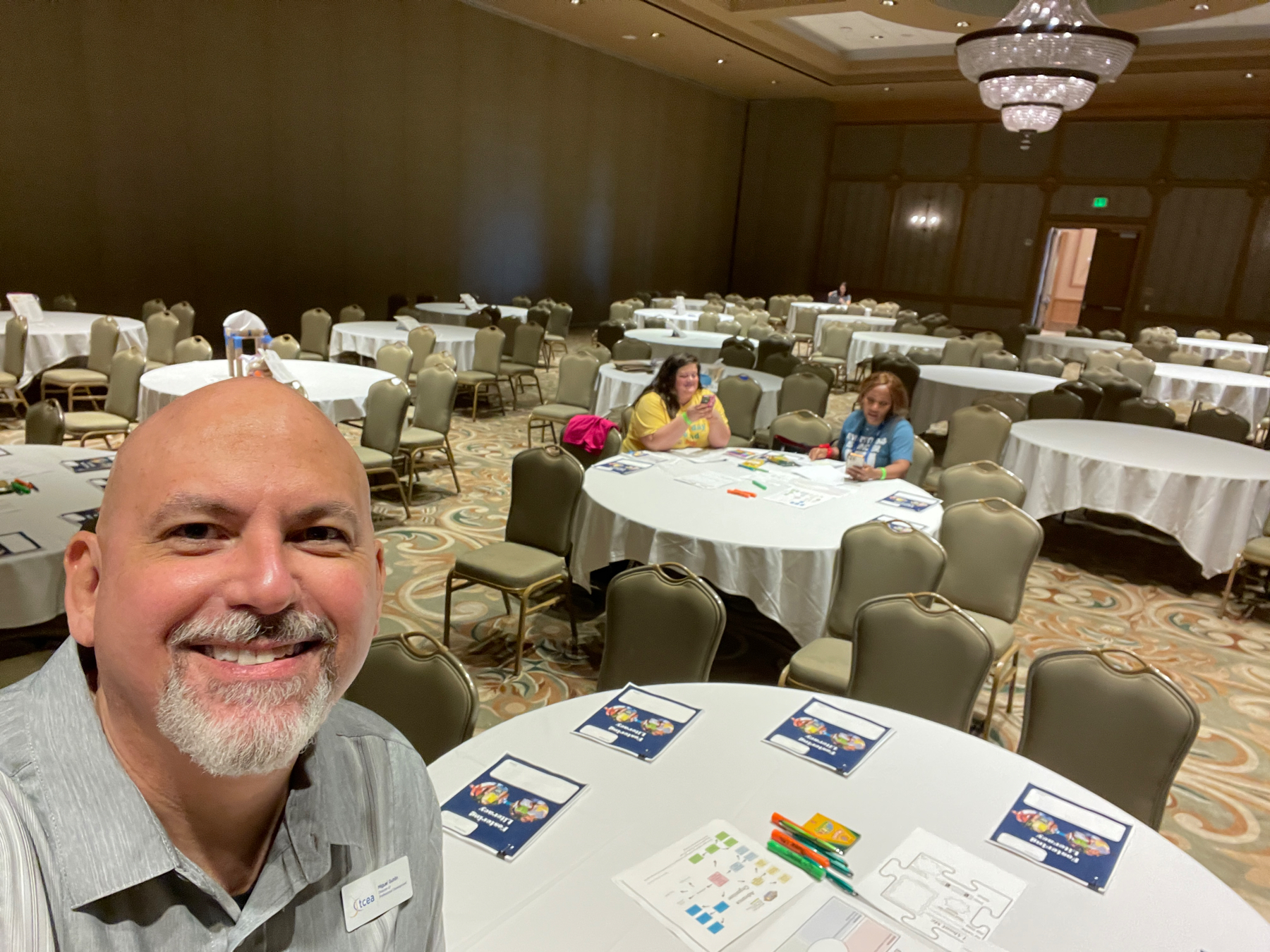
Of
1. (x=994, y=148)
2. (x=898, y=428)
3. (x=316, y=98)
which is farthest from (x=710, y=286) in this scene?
(x=898, y=428)

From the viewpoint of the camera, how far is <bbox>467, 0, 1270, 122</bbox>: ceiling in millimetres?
11078

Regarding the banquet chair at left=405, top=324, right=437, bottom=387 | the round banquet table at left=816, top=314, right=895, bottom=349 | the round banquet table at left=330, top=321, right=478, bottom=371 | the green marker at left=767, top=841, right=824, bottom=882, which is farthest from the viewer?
the round banquet table at left=816, top=314, right=895, bottom=349

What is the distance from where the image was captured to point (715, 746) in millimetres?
2094

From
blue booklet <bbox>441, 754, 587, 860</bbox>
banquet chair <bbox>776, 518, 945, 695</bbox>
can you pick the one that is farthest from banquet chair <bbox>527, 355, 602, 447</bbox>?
blue booklet <bbox>441, 754, 587, 860</bbox>

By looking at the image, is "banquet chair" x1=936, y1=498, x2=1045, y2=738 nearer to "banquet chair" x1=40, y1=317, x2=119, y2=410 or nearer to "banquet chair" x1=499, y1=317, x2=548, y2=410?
"banquet chair" x1=499, y1=317, x2=548, y2=410

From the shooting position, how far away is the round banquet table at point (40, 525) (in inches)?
112

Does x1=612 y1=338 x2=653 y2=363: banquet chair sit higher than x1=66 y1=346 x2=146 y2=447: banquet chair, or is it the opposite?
x1=612 y1=338 x2=653 y2=363: banquet chair

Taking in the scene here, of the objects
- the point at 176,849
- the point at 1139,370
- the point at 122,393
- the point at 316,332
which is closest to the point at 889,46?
the point at 1139,370

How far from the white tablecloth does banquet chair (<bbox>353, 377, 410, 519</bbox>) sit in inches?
317

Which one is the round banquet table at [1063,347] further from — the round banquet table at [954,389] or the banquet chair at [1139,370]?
the round banquet table at [954,389]

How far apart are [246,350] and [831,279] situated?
1509 cm

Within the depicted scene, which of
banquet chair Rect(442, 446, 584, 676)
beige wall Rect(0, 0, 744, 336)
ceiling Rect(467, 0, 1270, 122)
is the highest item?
ceiling Rect(467, 0, 1270, 122)

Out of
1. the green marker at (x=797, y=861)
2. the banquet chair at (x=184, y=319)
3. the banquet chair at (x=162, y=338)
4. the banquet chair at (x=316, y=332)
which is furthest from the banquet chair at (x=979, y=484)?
the banquet chair at (x=184, y=319)

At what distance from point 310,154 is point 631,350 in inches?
216
